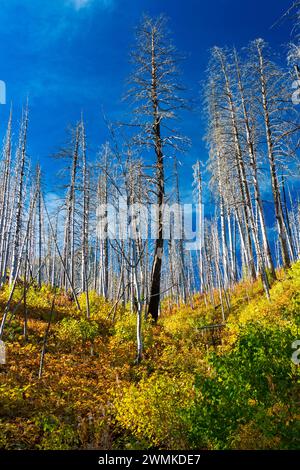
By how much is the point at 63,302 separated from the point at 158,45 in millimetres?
12859

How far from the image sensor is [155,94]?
16031 mm

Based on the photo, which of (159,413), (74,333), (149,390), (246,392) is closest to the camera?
(246,392)

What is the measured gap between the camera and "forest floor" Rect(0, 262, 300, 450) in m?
5.54

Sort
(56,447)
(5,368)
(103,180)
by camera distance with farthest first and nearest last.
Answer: (103,180), (5,368), (56,447)

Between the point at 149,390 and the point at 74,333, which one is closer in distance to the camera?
the point at 149,390

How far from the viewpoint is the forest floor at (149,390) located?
554 centimetres

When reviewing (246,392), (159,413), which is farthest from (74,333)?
(246,392)

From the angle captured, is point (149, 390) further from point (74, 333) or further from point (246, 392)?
point (74, 333)

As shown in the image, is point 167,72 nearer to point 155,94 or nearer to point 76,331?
point 155,94

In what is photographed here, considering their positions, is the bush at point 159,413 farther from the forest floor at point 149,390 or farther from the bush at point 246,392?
the bush at point 246,392

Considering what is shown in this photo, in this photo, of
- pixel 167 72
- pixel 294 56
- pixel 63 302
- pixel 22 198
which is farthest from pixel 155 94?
pixel 63 302

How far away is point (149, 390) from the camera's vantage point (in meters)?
6.72

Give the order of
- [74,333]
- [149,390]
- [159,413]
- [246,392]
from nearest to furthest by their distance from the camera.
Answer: [246,392]
[159,413]
[149,390]
[74,333]

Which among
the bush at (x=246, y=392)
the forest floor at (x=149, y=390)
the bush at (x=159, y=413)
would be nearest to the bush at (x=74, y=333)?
the forest floor at (x=149, y=390)
